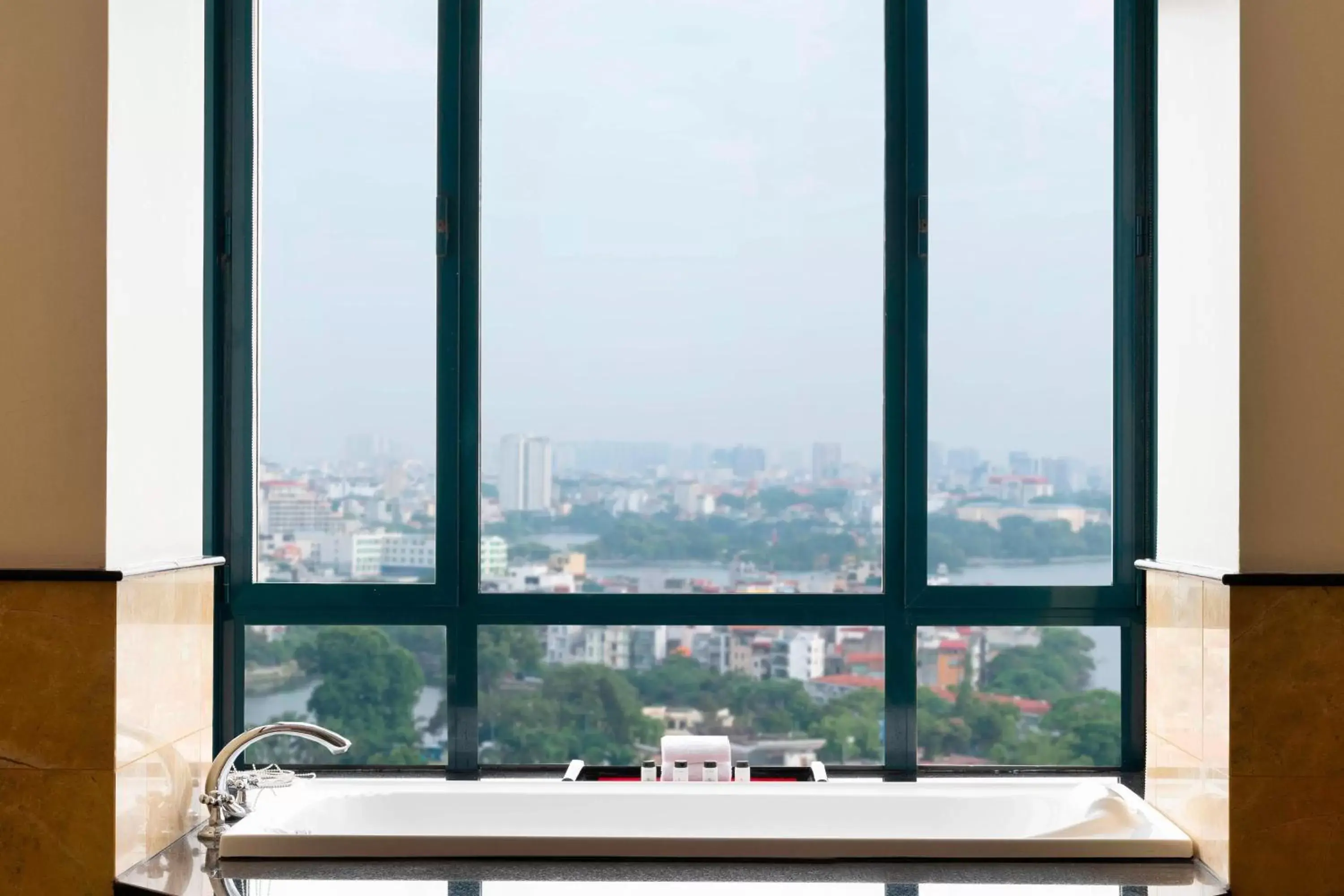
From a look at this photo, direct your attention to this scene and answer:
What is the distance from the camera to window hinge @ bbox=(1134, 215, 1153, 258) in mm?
2479

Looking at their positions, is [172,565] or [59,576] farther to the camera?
[172,565]

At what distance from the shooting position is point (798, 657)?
8.28ft

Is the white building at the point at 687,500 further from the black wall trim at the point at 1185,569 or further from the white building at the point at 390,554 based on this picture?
the black wall trim at the point at 1185,569

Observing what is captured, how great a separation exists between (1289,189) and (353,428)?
187 centimetres

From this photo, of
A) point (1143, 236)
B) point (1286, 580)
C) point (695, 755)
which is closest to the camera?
point (1286, 580)

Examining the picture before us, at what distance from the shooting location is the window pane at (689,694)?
2516mm

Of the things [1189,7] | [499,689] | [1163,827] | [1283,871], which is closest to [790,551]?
[499,689]

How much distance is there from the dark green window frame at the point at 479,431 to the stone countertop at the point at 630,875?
1.85 feet

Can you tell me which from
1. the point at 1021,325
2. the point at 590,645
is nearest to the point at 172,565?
the point at 590,645

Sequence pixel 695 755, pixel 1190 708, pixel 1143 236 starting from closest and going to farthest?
pixel 1190 708 → pixel 695 755 → pixel 1143 236

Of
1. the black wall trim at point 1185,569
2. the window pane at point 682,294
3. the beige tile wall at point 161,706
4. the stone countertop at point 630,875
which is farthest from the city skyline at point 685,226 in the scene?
the stone countertop at point 630,875

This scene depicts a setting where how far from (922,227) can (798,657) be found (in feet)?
3.17

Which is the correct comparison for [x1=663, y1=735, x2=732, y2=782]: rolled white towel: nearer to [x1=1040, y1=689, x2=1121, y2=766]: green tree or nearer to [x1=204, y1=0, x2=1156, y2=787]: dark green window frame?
[x1=204, y1=0, x2=1156, y2=787]: dark green window frame

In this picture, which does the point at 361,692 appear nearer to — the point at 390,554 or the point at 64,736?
the point at 390,554
